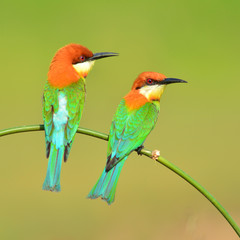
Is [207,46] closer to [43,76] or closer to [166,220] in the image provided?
[43,76]

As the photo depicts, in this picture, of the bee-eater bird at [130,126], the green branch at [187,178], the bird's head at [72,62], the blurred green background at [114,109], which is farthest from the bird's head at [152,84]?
the green branch at [187,178]

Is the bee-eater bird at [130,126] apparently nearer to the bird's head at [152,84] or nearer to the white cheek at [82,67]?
the bird's head at [152,84]

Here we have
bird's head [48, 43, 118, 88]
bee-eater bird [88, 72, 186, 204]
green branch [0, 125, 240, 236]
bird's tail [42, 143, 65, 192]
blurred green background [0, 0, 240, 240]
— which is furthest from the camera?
blurred green background [0, 0, 240, 240]

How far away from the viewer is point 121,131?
2.31m

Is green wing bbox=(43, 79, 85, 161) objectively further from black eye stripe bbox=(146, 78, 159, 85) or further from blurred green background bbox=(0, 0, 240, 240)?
blurred green background bbox=(0, 0, 240, 240)

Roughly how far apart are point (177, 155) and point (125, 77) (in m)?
1.31

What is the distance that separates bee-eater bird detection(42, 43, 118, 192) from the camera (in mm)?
2155

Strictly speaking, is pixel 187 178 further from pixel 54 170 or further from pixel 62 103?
pixel 62 103

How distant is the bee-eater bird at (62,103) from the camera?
2.16 metres

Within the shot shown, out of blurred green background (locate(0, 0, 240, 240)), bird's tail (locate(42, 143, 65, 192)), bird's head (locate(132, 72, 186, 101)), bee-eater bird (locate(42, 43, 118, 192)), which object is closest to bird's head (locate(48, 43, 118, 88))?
bee-eater bird (locate(42, 43, 118, 192))

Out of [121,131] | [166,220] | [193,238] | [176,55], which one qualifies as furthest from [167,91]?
[193,238]

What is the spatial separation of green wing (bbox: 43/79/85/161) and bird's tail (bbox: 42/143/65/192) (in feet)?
0.07

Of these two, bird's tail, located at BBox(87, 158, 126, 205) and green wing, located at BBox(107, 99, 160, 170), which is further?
green wing, located at BBox(107, 99, 160, 170)

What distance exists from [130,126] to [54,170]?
428mm
